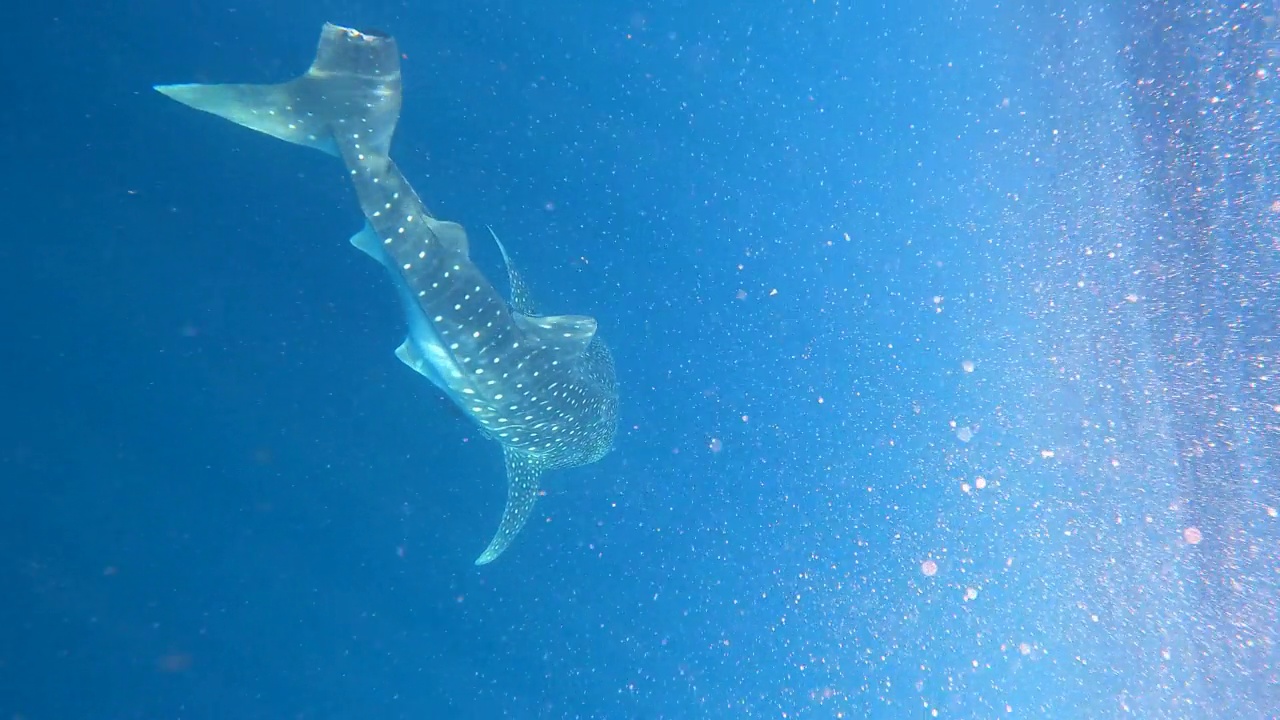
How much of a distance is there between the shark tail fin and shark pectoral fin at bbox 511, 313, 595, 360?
4.35 feet

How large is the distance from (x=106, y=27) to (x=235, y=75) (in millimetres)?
602

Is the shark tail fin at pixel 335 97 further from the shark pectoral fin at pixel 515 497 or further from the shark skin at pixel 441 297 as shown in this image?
the shark pectoral fin at pixel 515 497

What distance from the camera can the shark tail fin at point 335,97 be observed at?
279 cm

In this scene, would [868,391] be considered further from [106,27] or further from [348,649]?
[106,27]

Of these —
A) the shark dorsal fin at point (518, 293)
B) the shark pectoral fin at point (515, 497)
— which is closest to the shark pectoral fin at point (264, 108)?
the shark dorsal fin at point (518, 293)

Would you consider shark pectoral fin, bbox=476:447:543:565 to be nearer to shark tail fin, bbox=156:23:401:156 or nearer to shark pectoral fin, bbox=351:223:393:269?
shark pectoral fin, bbox=351:223:393:269

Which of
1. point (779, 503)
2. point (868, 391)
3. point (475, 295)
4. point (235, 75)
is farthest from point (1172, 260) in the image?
point (235, 75)

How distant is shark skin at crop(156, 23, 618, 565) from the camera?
2.83 metres

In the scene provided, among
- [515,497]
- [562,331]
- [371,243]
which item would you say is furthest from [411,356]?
[515,497]

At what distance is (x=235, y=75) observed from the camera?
3.64 metres

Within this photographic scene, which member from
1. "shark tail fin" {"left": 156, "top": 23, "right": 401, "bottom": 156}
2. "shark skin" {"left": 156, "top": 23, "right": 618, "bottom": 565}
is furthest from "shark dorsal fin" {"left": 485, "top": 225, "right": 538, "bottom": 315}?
"shark tail fin" {"left": 156, "top": 23, "right": 401, "bottom": 156}

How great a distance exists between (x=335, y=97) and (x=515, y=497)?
2767 mm

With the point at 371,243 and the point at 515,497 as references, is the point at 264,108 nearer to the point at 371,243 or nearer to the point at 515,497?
the point at 371,243

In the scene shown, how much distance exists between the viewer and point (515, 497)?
4406 millimetres
